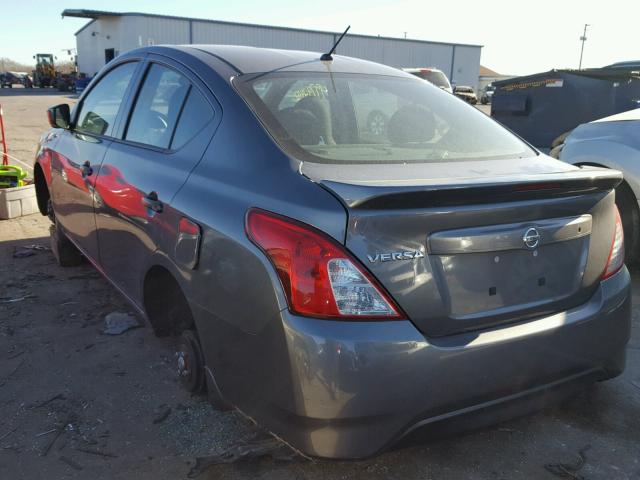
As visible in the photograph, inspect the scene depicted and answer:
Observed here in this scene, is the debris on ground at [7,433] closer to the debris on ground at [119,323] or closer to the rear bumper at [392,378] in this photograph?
the debris on ground at [119,323]

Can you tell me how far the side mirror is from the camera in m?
4.30

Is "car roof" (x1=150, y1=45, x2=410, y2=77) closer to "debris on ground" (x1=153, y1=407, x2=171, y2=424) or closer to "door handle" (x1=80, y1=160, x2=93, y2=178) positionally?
"door handle" (x1=80, y1=160, x2=93, y2=178)

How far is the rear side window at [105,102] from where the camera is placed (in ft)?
11.6

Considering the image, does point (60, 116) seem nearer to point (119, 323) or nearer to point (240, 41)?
point (119, 323)

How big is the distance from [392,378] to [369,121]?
4.78ft

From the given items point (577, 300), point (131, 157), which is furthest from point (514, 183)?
point (131, 157)

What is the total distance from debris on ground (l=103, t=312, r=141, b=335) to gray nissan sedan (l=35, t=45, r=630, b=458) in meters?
0.88

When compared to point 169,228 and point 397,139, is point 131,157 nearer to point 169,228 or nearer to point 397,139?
point 169,228

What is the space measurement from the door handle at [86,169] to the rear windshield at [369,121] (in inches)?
55.8

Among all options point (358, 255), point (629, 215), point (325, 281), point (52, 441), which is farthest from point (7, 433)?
point (629, 215)

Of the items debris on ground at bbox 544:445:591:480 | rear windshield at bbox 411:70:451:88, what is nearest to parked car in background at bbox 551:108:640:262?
debris on ground at bbox 544:445:591:480

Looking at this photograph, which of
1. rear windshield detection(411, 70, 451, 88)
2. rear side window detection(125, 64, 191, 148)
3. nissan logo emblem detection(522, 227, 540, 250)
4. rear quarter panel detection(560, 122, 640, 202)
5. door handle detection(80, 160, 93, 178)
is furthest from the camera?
rear windshield detection(411, 70, 451, 88)

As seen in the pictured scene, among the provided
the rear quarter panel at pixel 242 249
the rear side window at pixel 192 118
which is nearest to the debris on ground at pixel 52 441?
the rear quarter panel at pixel 242 249

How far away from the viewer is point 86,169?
3.58 meters
